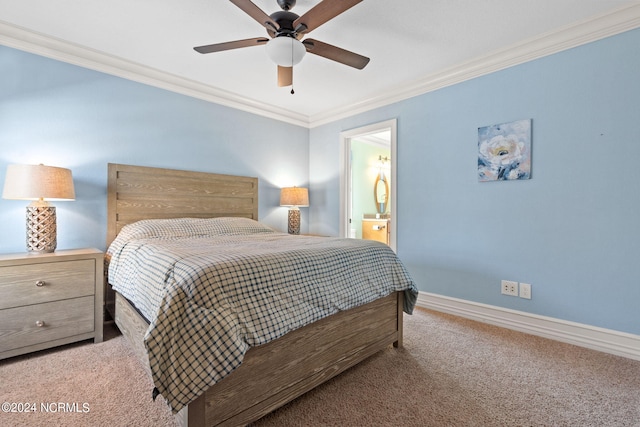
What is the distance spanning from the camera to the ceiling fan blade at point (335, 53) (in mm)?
A: 1895

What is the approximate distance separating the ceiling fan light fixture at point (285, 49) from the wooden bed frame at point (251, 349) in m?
1.52

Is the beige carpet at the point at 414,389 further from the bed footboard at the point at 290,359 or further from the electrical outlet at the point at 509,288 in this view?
the electrical outlet at the point at 509,288

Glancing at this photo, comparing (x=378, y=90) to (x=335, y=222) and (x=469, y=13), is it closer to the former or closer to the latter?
(x=469, y=13)

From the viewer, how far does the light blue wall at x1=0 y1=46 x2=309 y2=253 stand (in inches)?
89.4

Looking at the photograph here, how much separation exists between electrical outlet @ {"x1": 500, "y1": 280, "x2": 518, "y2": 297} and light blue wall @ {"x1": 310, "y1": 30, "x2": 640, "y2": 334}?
0.03 metres

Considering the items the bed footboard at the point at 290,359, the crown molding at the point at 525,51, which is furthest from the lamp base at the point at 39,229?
the crown molding at the point at 525,51

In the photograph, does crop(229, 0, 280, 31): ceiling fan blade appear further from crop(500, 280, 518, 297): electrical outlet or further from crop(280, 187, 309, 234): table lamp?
crop(500, 280, 518, 297): electrical outlet

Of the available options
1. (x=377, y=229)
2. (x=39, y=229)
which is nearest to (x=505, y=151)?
(x=377, y=229)

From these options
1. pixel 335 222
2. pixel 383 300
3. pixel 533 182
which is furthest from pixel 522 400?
pixel 335 222

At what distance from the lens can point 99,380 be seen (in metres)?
1.69

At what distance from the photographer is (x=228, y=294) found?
123 centimetres

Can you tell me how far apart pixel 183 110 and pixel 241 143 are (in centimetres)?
71

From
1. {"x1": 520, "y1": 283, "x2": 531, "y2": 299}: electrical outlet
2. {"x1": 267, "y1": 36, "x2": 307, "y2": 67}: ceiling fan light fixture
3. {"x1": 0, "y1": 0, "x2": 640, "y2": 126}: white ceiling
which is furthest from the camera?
{"x1": 520, "y1": 283, "x2": 531, "y2": 299}: electrical outlet

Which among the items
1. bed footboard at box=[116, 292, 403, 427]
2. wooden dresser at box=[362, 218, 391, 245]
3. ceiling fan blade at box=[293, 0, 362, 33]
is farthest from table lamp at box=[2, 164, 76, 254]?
wooden dresser at box=[362, 218, 391, 245]
